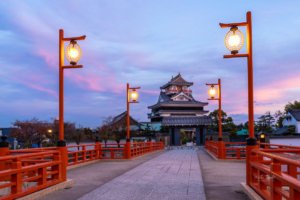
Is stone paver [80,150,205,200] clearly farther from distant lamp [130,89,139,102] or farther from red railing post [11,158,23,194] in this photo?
distant lamp [130,89,139,102]

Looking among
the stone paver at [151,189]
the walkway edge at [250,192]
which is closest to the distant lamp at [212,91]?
the stone paver at [151,189]

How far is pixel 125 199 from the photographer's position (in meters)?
7.55

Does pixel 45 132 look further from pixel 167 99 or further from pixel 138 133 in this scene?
pixel 167 99

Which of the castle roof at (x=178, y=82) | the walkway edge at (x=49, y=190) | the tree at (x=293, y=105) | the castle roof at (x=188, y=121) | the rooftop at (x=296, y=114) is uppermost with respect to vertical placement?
the castle roof at (x=178, y=82)

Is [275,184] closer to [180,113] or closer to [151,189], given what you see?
[151,189]

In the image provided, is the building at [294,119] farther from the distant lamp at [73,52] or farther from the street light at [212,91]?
the distant lamp at [73,52]

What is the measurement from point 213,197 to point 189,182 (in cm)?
225

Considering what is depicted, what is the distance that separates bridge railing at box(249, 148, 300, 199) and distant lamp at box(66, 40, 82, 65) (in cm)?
535

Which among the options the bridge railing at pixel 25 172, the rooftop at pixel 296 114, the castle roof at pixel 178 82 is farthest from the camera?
the castle roof at pixel 178 82

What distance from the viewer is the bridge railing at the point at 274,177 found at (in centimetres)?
457

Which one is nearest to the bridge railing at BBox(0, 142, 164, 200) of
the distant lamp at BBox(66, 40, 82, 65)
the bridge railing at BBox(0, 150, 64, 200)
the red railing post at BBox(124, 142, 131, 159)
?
the bridge railing at BBox(0, 150, 64, 200)

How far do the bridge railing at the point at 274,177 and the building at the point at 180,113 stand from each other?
39.2 m

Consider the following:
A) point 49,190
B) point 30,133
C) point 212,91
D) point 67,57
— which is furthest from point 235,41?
point 30,133

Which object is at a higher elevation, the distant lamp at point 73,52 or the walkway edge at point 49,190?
the distant lamp at point 73,52
